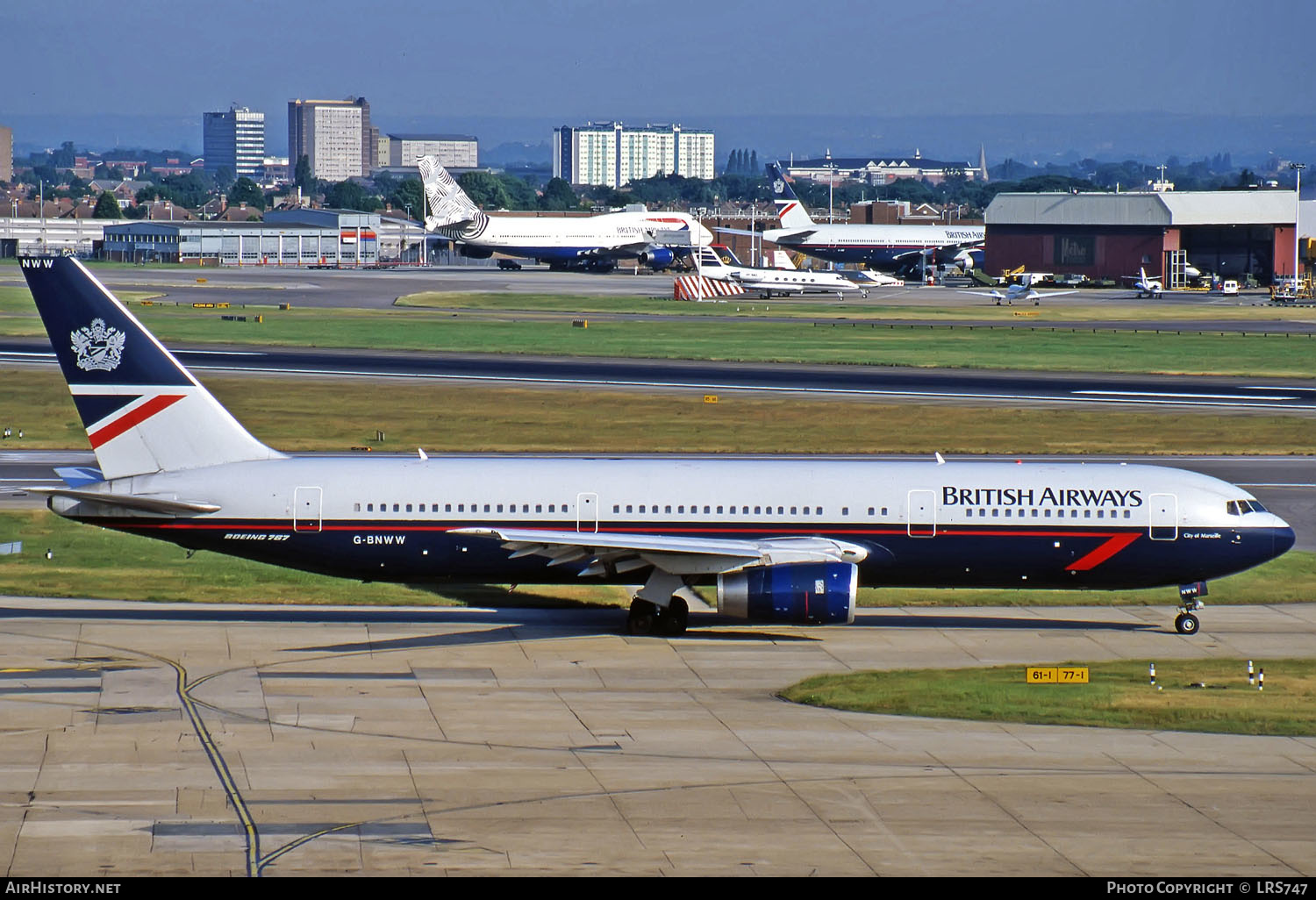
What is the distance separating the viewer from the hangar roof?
606ft

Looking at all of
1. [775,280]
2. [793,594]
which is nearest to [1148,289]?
[775,280]

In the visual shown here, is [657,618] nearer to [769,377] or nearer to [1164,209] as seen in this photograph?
[769,377]

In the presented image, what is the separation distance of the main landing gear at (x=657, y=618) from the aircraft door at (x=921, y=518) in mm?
5668

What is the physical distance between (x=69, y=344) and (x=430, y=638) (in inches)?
428

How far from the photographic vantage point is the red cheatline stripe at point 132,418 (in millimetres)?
38219

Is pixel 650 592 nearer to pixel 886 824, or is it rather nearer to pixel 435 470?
pixel 435 470

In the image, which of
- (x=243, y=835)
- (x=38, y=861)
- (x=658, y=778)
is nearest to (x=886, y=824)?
(x=658, y=778)

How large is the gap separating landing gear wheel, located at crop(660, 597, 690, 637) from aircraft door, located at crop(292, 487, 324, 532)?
329 inches

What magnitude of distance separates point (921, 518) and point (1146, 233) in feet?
A: 516

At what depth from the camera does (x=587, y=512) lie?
38.5 metres

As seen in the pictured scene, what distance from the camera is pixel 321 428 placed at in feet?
226

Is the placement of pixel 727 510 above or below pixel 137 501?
below

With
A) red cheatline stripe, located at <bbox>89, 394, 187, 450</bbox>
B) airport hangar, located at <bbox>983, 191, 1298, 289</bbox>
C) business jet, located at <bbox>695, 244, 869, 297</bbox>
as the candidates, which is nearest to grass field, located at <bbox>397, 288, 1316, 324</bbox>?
business jet, located at <bbox>695, 244, 869, 297</bbox>

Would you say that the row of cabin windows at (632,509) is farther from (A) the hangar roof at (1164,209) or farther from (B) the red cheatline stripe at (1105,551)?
(A) the hangar roof at (1164,209)
